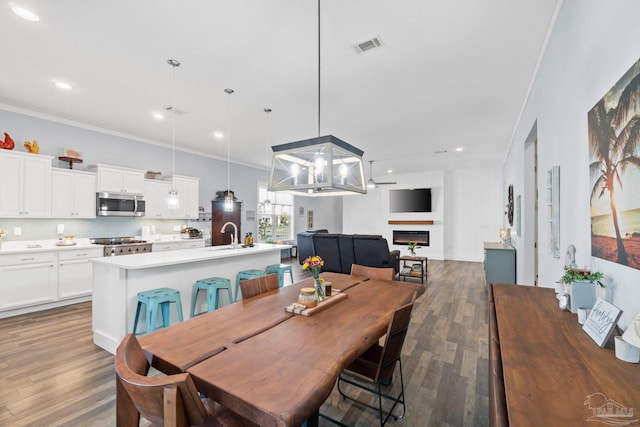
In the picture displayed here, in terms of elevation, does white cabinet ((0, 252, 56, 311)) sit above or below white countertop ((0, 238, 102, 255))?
below

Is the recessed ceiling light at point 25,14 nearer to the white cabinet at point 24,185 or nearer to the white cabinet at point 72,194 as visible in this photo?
the white cabinet at point 24,185

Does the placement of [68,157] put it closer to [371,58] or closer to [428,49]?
[371,58]

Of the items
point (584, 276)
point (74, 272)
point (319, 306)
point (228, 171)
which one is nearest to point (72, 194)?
point (74, 272)

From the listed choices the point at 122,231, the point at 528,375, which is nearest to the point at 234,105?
the point at 122,231

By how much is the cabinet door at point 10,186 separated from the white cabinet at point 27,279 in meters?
0.70

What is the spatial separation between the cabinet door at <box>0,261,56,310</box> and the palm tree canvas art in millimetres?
6054

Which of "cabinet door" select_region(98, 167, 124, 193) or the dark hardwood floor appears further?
"cabinet door" select_region(98, 167, 124, 193)

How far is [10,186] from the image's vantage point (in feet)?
13.3

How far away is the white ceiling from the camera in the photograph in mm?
2264

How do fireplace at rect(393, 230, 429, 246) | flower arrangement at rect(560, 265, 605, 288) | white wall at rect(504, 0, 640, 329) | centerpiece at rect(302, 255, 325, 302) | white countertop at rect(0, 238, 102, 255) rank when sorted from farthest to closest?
fireplace at rect(393, 230, 429, 246) → white countertop at rect(0, 238, 102, 255) → centerpiece at rect(302, 255, 325, 302) → flower arrangement at rect(560, 265, 605, 288) → white wall at rect(504, 0, 640, 329)

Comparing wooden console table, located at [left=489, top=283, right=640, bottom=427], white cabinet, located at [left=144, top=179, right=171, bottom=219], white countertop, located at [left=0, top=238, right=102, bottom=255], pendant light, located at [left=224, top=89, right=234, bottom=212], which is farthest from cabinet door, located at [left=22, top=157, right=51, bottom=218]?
wooden console table, located at [left=489, top=283, right=640, bottom=427]

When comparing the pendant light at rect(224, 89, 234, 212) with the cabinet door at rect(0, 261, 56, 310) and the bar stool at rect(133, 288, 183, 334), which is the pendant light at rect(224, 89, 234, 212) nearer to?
the bar stool at rect(133, 288, 183, 334)

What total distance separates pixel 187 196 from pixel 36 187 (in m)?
2.41

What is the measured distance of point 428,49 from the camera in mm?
2723
